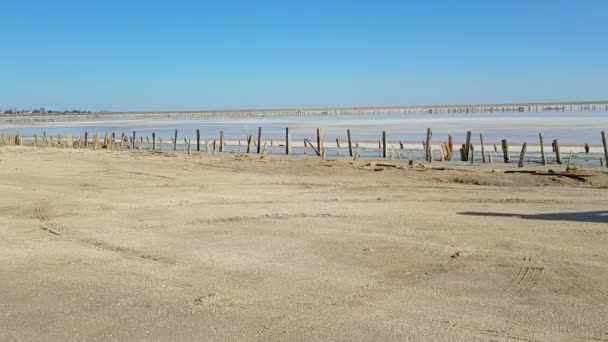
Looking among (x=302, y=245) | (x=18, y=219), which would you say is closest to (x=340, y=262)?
(x=302, y=245)

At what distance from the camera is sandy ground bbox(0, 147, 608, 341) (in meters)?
5.08

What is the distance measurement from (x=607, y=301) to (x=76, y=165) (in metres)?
19.0

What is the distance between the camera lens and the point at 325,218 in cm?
1023

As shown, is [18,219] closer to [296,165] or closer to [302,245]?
[302,245]

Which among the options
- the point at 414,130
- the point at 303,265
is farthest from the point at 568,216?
the point at 414,130

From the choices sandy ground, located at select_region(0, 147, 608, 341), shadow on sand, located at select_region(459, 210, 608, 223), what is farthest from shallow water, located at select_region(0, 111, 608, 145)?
sandy ground, located at select_region(0, 147, 608, 341)

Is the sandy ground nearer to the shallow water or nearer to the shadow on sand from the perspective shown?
the shadow on sand

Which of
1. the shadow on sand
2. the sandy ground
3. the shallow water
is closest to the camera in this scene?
the sandy ground

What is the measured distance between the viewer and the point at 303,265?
707cm

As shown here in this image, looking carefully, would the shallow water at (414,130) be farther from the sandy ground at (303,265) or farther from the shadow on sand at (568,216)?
the sandy ground at (303,265)

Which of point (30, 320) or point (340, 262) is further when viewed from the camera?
point (340, 262)

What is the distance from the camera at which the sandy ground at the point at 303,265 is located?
5078 mm

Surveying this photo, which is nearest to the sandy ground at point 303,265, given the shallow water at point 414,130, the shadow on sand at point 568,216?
the shadow on sand at point 568,216

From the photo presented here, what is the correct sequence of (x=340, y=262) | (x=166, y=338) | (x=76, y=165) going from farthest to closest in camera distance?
(x=76, y=165), (x=340, y=262), (x=166, y=338)
